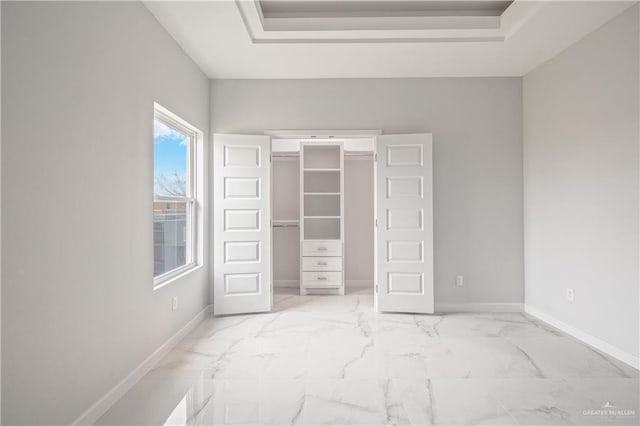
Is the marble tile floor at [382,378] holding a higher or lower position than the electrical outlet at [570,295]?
lower

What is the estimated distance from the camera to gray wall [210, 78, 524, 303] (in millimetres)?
4023

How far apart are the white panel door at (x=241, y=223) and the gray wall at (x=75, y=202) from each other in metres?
1.19

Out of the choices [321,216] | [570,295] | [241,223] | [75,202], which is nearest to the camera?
[75,202]

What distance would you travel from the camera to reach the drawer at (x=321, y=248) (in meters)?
5.02

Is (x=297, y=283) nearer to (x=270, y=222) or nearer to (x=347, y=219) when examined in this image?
(x=347, y=219)

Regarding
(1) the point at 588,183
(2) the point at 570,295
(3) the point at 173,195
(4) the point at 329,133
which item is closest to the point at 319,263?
(4) the point at 329,133

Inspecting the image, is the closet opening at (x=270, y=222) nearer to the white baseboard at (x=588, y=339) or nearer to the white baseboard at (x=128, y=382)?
the white baseboard at (x=128, y=382)

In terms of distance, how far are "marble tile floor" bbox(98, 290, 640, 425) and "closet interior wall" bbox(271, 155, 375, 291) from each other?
6.17ft

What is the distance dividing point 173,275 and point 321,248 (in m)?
2.33

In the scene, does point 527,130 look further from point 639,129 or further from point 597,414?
point 597,414

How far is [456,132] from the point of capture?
4039 millimetres

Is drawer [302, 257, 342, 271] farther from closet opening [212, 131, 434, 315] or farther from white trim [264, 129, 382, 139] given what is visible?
white trim [264, 129, 382, 139]

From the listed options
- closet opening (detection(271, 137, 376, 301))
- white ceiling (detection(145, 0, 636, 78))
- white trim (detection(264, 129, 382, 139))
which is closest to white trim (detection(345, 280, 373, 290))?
closet opening (detection(271, 137, 376, 301))

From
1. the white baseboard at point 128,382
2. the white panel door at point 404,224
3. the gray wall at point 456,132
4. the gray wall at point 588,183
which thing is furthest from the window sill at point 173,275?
the gray wall at point 588,183
